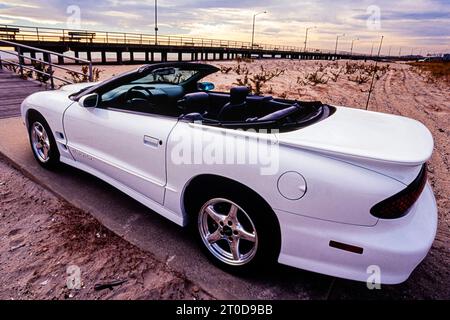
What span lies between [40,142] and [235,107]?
8.91 feet

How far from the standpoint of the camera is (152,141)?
2.51m

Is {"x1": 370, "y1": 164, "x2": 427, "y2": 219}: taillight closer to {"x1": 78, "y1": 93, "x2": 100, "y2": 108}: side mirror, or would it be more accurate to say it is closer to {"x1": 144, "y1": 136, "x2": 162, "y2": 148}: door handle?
{"x1": 144, "y1": 136, "x2": 162, "y2": 148}: door handle

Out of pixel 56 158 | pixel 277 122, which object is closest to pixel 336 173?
pixel 277 122

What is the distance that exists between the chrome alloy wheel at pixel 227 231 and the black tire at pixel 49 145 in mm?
2373

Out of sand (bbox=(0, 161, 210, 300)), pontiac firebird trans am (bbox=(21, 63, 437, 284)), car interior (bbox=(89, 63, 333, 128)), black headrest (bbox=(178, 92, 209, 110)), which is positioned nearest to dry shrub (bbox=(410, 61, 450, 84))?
car interior (bbox=(89, 63, 333, 128))

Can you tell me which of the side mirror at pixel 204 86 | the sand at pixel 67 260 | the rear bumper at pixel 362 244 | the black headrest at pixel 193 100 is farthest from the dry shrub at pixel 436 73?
the sand at pixel 67 260

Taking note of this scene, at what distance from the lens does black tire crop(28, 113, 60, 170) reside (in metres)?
3.75

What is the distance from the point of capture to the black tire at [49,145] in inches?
148

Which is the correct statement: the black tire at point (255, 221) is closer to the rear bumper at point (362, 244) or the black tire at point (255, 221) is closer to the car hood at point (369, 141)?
the rear bumper at point (362, 244)

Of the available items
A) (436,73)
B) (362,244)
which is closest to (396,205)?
(362,244)

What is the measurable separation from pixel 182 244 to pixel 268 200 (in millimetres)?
1087

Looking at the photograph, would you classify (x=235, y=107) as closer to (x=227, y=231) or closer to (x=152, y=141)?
(x=152, y=141)

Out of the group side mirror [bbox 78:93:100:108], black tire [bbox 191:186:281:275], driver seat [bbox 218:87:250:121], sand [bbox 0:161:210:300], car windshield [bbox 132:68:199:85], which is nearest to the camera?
black tire [bbox 191:186:281:275]
